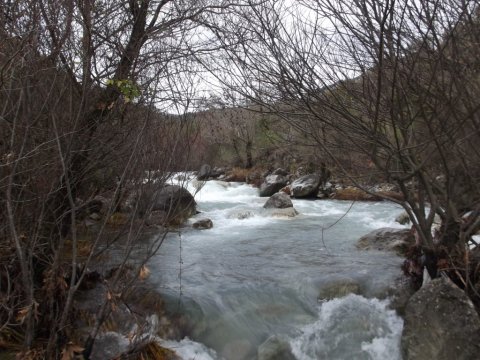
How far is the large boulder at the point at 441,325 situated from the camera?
396cm

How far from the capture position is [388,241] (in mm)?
8000

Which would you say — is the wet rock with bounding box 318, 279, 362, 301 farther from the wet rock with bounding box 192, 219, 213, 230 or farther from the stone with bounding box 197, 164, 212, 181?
the wet rock with bounding box 192, 219, 213, 230

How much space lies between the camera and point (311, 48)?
3.62 metres

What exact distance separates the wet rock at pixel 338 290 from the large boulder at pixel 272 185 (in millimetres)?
11795

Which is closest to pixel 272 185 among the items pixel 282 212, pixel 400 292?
pixel 282 212

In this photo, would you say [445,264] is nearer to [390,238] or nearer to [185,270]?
[390,238]

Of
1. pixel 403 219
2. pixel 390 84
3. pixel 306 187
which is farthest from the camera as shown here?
pixel 306 187

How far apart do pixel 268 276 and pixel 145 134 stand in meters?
3.69

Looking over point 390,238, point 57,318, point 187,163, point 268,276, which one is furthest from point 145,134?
point 390,238

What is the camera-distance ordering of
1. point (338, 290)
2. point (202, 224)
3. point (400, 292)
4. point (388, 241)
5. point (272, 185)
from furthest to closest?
point (272, 185) < point (202, 224) < point (388, 241) < point (338, 290) < point (400, 292)

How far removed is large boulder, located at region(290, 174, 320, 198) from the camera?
53.8ft

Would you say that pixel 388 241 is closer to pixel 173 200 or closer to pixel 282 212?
pixel 282 212

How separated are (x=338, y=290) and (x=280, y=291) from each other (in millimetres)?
856

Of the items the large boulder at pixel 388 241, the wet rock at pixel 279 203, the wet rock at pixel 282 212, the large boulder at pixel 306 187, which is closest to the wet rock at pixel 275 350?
the large boulder at pixel 388 241
